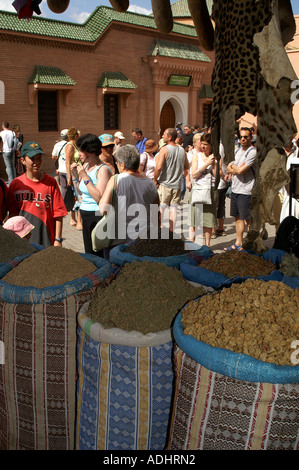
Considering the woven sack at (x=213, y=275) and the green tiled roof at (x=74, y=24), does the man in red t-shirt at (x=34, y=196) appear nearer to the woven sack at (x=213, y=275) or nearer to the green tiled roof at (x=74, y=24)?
the woven sack at (x=213, y=275)

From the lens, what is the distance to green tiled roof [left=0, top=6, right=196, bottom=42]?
45.5 feet

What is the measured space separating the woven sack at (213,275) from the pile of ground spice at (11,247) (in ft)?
3.15

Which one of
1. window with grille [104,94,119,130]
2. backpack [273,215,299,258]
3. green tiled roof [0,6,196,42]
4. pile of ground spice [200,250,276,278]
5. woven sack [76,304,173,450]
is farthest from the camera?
window with grille [104,94,119,130]

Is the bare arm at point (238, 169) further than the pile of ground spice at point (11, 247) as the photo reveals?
Yes

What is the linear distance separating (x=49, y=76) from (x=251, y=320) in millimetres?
15145

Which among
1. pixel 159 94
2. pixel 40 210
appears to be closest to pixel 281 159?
pixel 40 210

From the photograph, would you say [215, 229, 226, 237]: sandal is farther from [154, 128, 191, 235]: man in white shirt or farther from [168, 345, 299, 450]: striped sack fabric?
[168, 345, 299, 450]: striped sack fabric

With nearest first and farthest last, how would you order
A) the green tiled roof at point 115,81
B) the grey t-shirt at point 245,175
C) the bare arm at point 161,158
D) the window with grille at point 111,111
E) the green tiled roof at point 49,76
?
the grey t-shirt at point 245,175, the bare arm at point 161,158, the green tiled roof at point 49,76, the green tiled roof at point 115,81, the window with grille at point 111,111

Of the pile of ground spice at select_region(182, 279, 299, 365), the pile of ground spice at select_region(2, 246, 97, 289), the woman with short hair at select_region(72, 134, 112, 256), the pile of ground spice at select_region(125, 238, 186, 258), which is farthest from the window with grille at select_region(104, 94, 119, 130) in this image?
the pile of ground spice at select_region(182, 279, 299, 365)

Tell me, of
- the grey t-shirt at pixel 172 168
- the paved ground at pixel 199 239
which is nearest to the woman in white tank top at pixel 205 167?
the grey t-shirt at pixel 172 168

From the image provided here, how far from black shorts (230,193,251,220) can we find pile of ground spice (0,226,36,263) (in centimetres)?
353

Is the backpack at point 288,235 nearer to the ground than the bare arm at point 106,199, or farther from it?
nearer to the ground

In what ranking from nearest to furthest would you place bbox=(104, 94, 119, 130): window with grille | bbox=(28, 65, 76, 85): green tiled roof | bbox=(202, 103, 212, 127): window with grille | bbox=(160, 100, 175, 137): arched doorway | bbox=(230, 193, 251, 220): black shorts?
bbox=(230, 193, 251, 220): black shorts < bbox=(28, 65, 76, 85): green tiled roof < bbox=(104, 94, 119, 130): window with grille < bbox=(160, 100, 175, 137): arched doorway < bbox=(202, 103, 212, 127): window with grille

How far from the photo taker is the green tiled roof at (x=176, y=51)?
1820 cm
